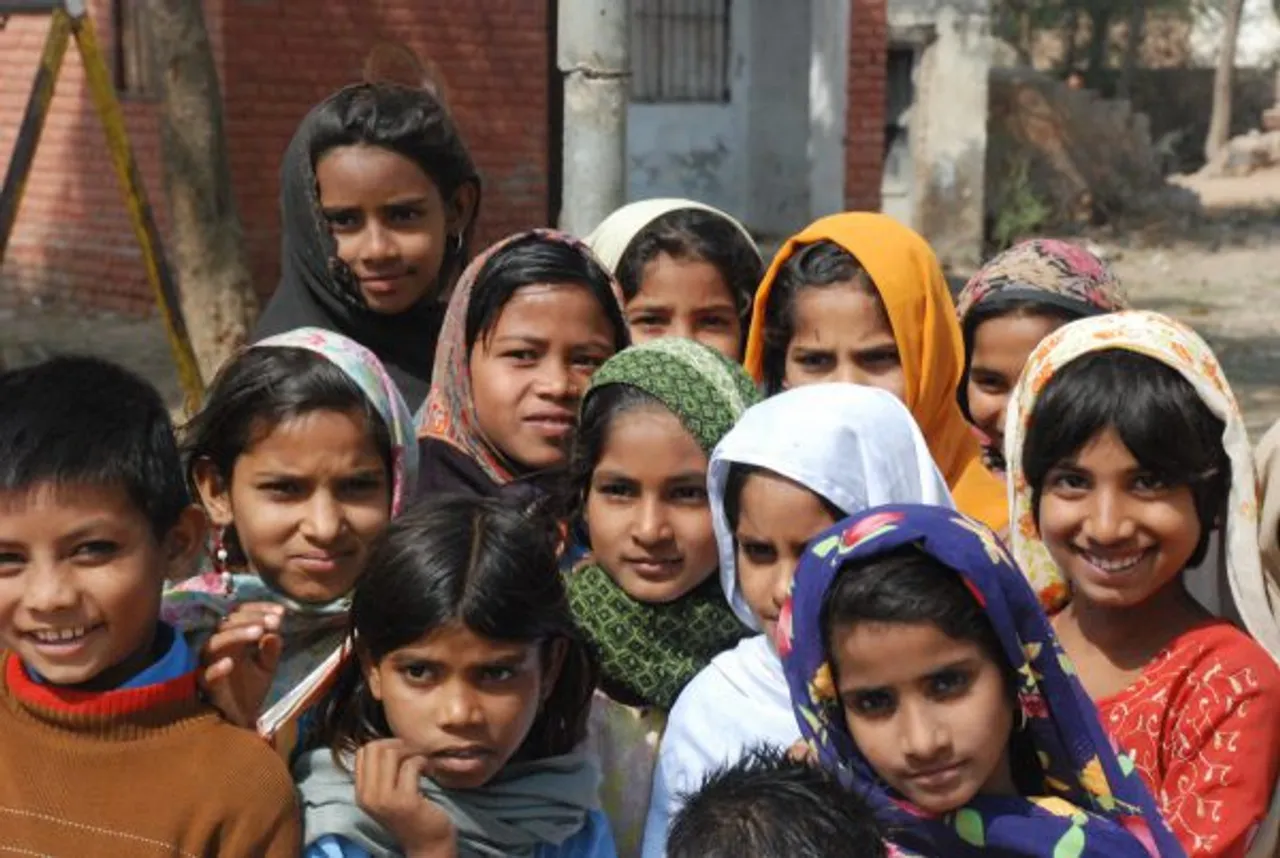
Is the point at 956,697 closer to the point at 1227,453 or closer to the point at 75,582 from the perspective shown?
the point at 1227,453

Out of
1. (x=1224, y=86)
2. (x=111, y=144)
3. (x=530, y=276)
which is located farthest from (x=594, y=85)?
(x=1224, y=86)

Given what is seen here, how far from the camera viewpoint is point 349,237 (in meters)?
3.52

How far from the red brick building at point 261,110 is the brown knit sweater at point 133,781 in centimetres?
898

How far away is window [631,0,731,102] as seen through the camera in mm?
14758

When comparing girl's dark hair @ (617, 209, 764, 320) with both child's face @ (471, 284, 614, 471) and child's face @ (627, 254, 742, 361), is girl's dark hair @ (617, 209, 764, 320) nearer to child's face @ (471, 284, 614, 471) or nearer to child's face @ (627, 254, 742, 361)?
child's face @ (627, 254, 742, 361)

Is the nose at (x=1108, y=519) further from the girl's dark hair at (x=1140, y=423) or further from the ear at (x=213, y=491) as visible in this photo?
the ear at (x=213, y=491)

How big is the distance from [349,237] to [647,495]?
985 millimetres

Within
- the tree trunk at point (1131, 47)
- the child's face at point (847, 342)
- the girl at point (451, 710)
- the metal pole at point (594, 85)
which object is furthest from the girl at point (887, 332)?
the tree trunk at point (1131, 47)

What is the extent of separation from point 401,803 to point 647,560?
65 centimetres

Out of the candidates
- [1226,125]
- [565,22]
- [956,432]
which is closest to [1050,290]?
[956,432]

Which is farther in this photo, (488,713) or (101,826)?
(488,713)

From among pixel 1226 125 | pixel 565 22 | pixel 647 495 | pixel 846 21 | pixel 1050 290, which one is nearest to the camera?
pixel 647 495

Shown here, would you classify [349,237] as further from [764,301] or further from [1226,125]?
[1226,125]

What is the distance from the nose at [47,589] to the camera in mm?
2145
